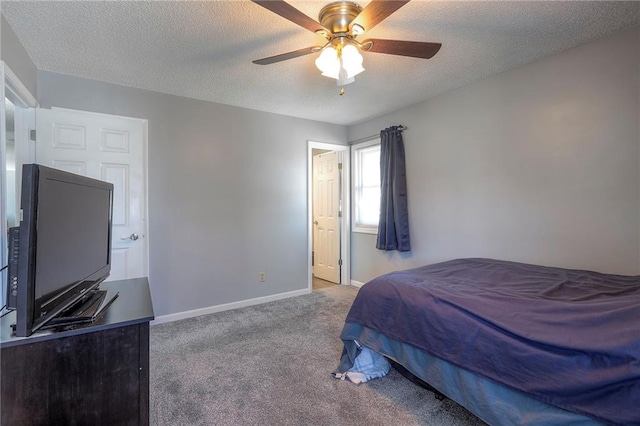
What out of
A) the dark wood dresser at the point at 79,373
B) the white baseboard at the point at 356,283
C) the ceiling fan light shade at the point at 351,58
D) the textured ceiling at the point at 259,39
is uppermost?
the textured ceiling at the point at 259,39

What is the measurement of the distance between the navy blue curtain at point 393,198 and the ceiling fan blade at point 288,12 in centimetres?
215

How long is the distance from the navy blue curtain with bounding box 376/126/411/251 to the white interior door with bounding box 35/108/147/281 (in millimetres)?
2693

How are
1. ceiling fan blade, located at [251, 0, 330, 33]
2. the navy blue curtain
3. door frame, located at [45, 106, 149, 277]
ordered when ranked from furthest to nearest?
the navy blue curtain → door frame, located at [45, 106, 149, 277] → ceiling fan blade, located at [251, 0, 330, 33]

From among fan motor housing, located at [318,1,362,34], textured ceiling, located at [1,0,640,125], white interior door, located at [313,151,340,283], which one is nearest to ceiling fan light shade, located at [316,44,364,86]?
fan motor housing, located at [318,1,362,34]

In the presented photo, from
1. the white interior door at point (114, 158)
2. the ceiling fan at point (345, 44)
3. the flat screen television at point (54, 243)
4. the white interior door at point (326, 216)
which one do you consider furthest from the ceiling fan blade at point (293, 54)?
the white interior door at point (326, 216)

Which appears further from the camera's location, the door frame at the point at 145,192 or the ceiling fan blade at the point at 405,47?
the door frame at the point at 145,192

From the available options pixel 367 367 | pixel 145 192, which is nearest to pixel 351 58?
pixel 367 367

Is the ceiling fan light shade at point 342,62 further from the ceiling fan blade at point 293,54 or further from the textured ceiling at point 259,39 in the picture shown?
the textured ceiling at point 259,39

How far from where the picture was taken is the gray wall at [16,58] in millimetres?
1938

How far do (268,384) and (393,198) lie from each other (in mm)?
2439

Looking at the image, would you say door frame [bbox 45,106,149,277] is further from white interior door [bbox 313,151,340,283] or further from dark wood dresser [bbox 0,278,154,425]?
white interior door [bbox 313,151,340,283]

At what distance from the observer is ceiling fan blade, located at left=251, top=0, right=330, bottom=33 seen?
1.35 m

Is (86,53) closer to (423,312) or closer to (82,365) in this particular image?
(82,365)

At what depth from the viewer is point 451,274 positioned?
7.30 feet
